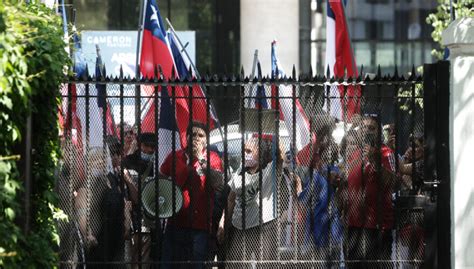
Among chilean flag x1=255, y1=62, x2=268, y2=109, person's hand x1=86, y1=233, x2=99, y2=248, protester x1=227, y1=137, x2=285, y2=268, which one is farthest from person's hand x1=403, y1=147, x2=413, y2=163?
person's hand x1=86, y1=233, x2=99, y2=248

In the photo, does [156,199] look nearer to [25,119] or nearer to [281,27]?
[25,119]

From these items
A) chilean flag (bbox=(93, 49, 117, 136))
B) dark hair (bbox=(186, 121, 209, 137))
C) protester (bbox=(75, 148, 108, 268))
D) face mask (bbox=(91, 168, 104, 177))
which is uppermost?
chilean flag (bbox=(93, 49, 117, 136))

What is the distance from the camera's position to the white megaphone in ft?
33.4

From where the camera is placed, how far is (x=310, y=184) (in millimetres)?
10164

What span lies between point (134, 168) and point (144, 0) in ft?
14.8

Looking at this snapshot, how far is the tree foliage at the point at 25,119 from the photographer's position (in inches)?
273

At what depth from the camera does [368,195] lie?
10.3m

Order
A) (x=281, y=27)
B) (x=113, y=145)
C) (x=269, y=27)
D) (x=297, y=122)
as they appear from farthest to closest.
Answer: (x=281, y=27)
(x=269, y=27)
(x=297, y=122)
(x=113, y=145)

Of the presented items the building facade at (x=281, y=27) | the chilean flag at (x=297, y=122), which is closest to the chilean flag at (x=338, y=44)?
the chilean flag at (x=297, y=122)

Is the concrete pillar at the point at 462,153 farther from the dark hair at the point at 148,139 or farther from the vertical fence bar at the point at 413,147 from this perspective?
Answer: the dark hair at the point at 148,139

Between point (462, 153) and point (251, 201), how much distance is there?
1769mm

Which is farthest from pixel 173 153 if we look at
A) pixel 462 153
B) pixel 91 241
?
pixel 462 153

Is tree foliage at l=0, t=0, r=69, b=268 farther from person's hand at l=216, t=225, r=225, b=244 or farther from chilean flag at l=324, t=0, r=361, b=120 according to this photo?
chilean flag at l=324, t=0, r=361, b=120

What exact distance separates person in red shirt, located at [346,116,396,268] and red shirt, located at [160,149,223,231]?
3.71 feet
